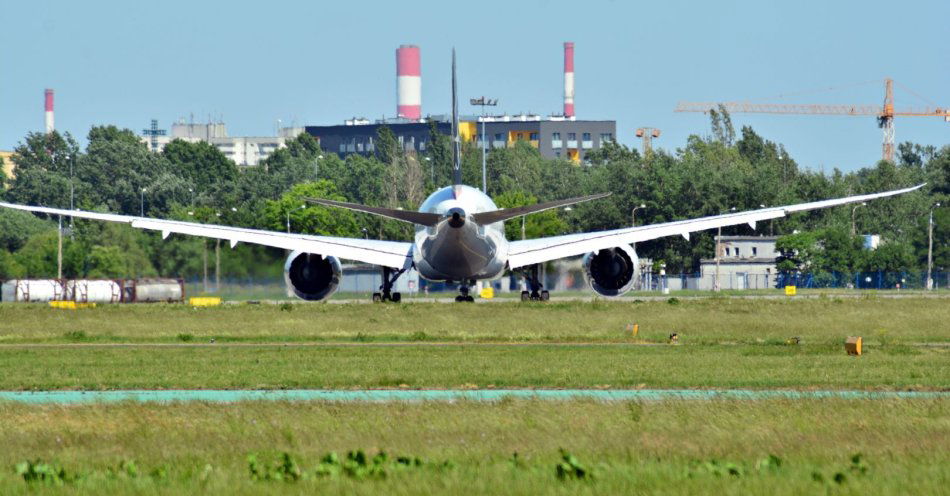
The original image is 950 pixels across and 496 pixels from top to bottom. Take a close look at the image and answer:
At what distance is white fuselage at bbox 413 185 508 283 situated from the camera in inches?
2021

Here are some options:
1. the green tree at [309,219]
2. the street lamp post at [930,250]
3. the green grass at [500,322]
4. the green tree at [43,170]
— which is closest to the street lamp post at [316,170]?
the green tree at [43,170]

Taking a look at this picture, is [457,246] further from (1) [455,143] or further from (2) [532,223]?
(2) [532,223]

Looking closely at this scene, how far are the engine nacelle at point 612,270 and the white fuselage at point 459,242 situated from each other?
337 centimetres

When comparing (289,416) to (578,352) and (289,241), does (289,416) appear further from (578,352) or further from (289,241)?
(289,241)

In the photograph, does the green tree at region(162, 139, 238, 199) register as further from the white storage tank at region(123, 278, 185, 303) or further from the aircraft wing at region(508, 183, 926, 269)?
the aircraft wing at region(508, 183, 926, 269)

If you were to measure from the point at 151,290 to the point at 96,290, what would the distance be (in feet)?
9.43

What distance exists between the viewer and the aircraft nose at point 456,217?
50.7 metres

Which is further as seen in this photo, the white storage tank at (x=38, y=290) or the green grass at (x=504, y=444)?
the white storage tank at (x=38, y=290)

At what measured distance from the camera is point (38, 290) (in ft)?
269

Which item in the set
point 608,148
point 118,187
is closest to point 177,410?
point 118,187

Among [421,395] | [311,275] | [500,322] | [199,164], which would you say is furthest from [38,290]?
[199,164]

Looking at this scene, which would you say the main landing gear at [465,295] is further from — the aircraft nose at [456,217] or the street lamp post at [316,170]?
the street lamp post at [316,170]

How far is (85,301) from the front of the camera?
78.9m

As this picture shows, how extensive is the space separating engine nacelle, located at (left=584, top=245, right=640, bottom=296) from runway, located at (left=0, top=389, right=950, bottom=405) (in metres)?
30.2
